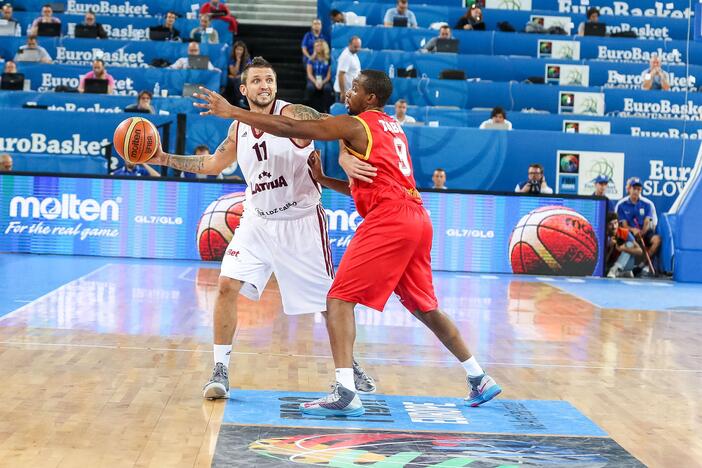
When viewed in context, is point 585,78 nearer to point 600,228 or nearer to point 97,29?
point 600,228

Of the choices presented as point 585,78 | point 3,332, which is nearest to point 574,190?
→ point 585,78

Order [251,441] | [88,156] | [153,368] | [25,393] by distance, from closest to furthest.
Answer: [251,441]
[25,393]
[153,368]
[88,156]

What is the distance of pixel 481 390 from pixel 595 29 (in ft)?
52.1

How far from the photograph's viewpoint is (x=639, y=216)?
15852 mm

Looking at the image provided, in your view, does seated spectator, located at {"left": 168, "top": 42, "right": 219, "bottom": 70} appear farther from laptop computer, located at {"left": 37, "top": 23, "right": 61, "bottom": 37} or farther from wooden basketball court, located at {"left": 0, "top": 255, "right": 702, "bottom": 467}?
wooden basketball court, located at {"left": 0, "top": 255, "right": 702, "bottom": 467}

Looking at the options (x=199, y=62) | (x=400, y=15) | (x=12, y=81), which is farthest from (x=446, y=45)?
(x=12, y=81)

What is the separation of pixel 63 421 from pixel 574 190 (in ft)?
42.4

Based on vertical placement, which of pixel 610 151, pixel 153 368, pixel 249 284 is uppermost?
pixel 610 151

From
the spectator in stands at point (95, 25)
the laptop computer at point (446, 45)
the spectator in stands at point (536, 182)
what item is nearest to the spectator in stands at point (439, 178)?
the spectator in stands at point (536, 182)

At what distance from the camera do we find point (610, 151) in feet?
55.1

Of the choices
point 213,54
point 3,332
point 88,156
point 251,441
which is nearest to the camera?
point 251,441

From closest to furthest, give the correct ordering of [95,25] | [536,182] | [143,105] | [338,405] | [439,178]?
[338,405]
[439,178]
[536,182]
[143,105]
[95,25]

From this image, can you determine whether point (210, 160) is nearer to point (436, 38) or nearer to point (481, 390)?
point (481, 390)

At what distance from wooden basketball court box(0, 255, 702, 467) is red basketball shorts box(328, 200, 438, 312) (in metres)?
0.92
